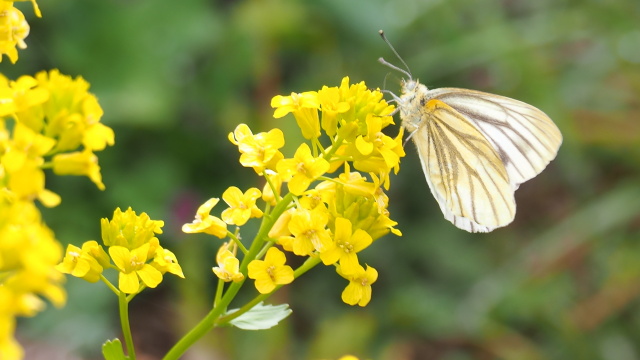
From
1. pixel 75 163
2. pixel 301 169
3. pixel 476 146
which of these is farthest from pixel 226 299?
pixel 476 146

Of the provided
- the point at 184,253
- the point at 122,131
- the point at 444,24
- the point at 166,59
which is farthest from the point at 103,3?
the point at 444,24

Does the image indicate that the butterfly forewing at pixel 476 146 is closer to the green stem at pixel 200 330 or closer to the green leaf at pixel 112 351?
the green stem at pixel 200 330

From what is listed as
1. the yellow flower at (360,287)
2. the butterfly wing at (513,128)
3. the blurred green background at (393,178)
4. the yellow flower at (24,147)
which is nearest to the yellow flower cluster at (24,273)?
the yellow flower at (24,147)

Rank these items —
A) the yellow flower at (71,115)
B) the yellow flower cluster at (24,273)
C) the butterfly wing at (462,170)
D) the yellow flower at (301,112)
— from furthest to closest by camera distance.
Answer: the butterfly wing at (462,170), the yellow flower at (301,112), the yellow flower at (71,115), the yellow flower cluster at (24,273)

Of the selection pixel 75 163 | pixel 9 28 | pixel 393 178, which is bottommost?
pixel 75 163

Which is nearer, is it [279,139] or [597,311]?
[279,139]

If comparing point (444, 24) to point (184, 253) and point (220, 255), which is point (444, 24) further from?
point (220, 255)

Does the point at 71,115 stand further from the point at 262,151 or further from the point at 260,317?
the point at 260,317
